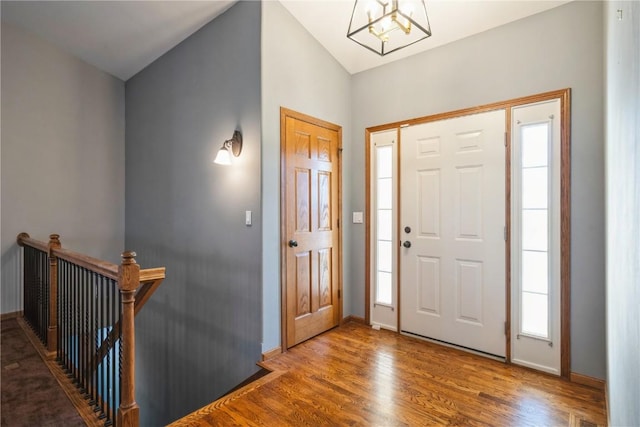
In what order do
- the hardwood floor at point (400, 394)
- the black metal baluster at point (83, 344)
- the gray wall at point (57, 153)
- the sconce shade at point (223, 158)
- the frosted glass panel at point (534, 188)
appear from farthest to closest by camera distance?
the gray wall at point (57, 153) < the sconce shade at point (223, 158) < the frosted glass panel at point (534, 188) < the black metal baluster at point (83, 344) < the hardwood floor at point (400, 394)

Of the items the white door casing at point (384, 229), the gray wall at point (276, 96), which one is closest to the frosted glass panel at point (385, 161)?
the white door casing at point (384, 229)

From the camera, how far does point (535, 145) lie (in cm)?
249

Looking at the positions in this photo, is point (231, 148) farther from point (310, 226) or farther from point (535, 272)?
point (535, 272)

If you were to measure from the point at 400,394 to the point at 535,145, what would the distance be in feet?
6.81

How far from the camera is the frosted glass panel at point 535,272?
246 cm

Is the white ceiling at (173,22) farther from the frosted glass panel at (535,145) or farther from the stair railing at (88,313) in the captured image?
the stair railing at (88,313)

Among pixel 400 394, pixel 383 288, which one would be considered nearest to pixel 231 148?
pixel 383 288

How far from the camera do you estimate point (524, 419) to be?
6.32ft

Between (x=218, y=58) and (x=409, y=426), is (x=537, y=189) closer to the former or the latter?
(x=409, y=426)

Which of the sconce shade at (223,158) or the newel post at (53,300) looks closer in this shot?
the newel post at (53,300)

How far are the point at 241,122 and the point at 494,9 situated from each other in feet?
7.22

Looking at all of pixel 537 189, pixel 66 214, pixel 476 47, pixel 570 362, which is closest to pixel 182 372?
pixel 66 214

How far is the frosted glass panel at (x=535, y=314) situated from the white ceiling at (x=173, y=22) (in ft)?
7.13

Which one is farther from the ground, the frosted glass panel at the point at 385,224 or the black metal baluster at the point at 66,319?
the frosted glass panel at the point at 385,224
